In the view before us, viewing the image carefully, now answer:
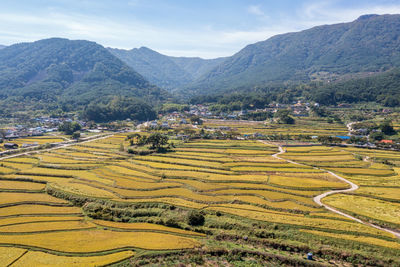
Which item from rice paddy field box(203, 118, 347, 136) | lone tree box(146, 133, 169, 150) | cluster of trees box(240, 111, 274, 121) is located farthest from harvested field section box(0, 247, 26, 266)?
cluster of trees box(240, 111, 274, 121)

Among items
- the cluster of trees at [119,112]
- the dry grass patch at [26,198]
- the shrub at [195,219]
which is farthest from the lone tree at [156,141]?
the cluster of trees at [119,112]

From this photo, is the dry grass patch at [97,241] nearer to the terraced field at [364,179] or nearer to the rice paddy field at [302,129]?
the terraced field at [364,179]

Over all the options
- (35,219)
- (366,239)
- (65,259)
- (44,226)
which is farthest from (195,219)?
(35,219)

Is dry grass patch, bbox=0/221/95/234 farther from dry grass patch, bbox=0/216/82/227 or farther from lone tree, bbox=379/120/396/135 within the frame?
lone tree, bbox=379/120/396/135

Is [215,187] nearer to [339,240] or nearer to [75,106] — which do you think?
[339,240]

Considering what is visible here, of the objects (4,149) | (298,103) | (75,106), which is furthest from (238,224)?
(75,106)

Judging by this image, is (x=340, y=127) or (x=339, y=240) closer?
(x=339, y=240)

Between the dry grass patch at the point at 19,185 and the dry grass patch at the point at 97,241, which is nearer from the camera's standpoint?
the dry grass patch at the point at 97,241
